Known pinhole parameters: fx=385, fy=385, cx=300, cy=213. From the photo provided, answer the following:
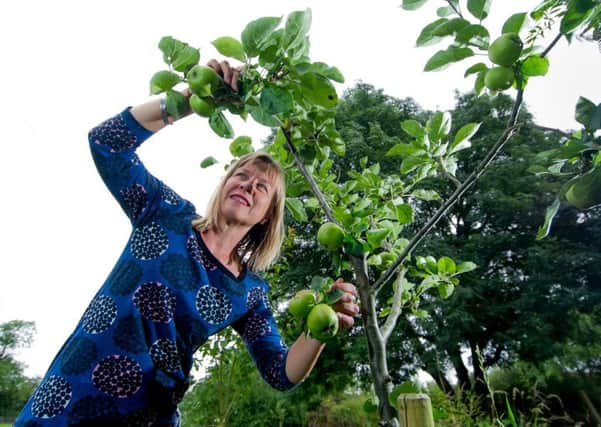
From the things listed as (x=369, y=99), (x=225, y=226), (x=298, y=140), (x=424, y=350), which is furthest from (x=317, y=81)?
(x=369, y=99)

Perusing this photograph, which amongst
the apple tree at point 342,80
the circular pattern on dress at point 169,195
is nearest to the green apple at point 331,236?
the apple tree at point 342,80

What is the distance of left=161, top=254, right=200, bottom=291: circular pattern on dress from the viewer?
41.9 inches

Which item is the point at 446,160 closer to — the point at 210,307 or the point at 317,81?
the point at 317,81

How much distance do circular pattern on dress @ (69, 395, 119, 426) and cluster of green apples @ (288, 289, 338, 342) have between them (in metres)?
0.55

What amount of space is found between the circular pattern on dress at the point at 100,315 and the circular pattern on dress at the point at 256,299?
428mm

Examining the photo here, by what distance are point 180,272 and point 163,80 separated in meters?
0.55

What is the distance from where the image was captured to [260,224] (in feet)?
5.10

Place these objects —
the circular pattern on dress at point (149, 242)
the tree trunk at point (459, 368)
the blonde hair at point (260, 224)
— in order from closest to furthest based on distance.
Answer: the circular pattern on dress at point (149, 242) < the blonde hair at point (260, 224) < the tree trunk at point (459, 368)

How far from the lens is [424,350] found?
28.9 ft

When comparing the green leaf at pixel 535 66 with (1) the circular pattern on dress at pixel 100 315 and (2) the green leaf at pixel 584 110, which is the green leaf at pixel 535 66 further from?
(1) the circular pattern on dress at pixel 100 315

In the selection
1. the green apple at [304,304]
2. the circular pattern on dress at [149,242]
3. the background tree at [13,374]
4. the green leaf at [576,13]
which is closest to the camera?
the green leaf at [576,13]

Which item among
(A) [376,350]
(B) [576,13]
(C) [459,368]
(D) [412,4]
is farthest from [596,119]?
(C) [459,368]

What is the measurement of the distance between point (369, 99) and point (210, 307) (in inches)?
427

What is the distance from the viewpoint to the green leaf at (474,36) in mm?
631
